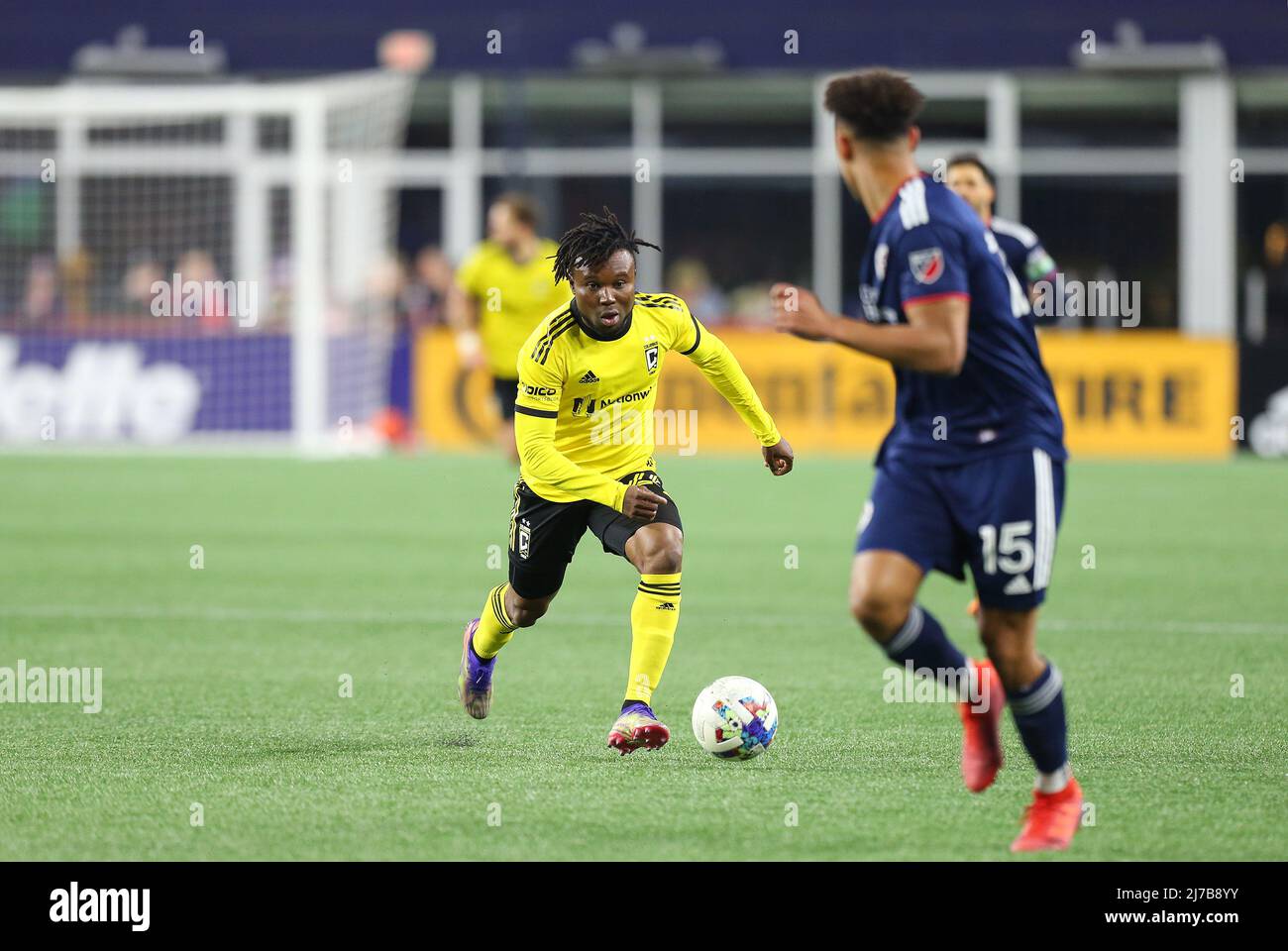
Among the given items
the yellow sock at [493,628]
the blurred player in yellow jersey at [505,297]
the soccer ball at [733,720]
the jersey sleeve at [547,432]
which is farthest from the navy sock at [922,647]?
the blurred player in yellow jersey at [505,297]

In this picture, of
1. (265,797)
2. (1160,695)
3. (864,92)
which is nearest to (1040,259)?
(1160,695)

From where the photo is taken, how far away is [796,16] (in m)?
27.0

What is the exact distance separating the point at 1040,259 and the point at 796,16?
18568 millimetres

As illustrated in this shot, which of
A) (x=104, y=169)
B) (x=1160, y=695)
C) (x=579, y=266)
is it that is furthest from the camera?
(x=104, y=169)

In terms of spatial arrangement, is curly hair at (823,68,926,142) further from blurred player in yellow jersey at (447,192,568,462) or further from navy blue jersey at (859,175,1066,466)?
blurred player in yellow jersey at (447,192,568,462)

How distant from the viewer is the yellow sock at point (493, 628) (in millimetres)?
7355

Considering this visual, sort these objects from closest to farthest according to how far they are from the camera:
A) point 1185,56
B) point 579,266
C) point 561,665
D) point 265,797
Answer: point 265,797, point 579,266, point 561,665, point 1185,56

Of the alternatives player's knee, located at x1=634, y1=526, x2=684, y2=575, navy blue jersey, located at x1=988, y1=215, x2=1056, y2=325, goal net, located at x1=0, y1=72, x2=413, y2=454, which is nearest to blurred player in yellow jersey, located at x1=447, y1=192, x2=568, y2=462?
goal net, located at x1=0, y1=72, x2=413, y2=454

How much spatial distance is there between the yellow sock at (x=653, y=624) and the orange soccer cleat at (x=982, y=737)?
1.37 meters

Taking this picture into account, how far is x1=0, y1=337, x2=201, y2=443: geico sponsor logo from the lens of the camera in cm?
2214
